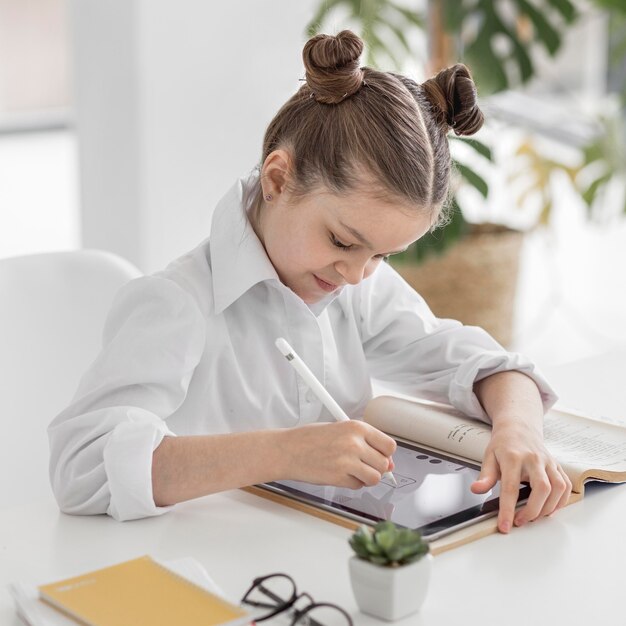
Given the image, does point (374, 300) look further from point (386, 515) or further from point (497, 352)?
point (386, 515)

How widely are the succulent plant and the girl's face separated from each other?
42cm

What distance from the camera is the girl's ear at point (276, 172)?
124cm

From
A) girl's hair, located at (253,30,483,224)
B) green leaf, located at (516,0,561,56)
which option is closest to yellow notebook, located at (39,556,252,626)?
girl's hair, located at (253,30,483,224)

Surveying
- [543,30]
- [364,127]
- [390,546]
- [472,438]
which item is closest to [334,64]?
[364,127]

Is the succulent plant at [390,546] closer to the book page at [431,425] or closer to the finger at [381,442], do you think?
the finger at [381,442]

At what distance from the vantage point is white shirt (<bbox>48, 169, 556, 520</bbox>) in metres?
1.12

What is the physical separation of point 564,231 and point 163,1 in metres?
3.15

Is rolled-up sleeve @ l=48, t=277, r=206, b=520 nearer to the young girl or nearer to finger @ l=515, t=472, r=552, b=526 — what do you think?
the young girl

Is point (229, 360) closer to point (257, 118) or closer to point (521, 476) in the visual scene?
point (521, 476)

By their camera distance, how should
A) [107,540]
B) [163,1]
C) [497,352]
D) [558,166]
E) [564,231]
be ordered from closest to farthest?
[107,540]
[497,352]
[163,1]
[558,166]
[564,231]

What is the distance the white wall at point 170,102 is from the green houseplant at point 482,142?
0.18 metres

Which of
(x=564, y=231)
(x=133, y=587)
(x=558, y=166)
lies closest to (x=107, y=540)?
(x=133, y=587)

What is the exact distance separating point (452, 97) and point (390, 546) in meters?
0.62

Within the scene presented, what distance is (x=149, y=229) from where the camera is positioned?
99.7 inches
